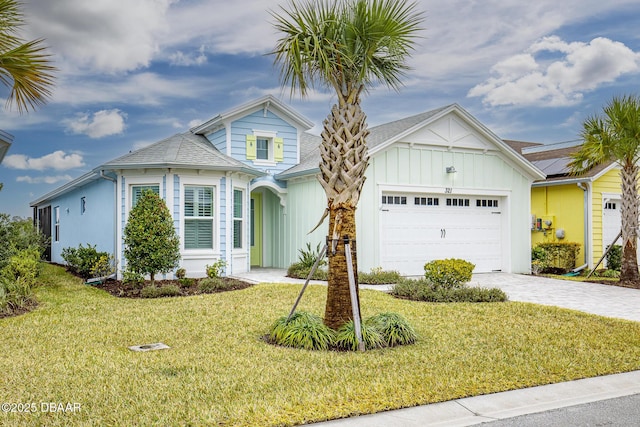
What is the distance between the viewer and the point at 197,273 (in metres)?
14.0

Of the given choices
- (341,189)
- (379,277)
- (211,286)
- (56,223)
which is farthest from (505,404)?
(56,223)

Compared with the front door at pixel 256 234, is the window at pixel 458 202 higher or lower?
higher

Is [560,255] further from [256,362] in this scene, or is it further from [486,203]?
[256,362]

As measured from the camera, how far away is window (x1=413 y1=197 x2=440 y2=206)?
15.2m

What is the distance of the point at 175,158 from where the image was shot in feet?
45.1

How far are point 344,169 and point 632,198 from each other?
442 inches

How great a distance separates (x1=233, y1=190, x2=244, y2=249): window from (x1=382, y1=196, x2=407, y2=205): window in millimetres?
4110

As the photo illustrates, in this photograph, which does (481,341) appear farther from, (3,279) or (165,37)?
(165,37)

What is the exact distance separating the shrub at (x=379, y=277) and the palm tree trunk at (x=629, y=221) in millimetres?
6386

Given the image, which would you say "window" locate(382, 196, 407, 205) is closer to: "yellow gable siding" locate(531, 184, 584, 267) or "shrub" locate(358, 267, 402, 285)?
"shrub" locate(358, 267, 402, 285)

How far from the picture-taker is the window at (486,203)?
53.6ft

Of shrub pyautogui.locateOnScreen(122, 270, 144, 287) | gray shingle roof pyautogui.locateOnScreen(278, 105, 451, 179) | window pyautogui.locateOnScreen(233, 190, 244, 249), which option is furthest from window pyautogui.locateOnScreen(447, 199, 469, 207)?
shrub pyautogui.locateOnScreen(122, 270, 144, 287)

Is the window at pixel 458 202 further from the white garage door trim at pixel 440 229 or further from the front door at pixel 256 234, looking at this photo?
the front door at pixel 256 234

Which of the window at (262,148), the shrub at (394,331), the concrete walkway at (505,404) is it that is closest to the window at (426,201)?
the window at (262,148)
